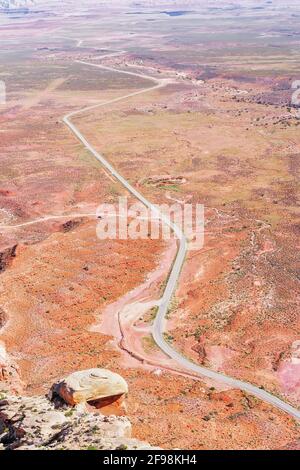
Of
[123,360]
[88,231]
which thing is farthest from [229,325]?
[88,231]

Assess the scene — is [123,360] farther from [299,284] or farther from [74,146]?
[74,146]

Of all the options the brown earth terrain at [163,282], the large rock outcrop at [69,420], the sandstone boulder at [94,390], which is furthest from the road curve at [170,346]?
the large rock outcrop at [69,420]

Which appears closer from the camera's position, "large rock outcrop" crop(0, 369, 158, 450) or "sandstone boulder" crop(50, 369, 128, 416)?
"large rock outcrop" crop(0, 369, 158, 450)

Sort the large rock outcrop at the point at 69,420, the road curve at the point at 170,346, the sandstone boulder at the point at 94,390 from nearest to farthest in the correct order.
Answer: the large rock outcrop at the point at 69,420
the sandstone boulder at the point at 94,390
the road curve at the point at 170,346

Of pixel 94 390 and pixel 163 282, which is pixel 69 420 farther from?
pixel 163 282

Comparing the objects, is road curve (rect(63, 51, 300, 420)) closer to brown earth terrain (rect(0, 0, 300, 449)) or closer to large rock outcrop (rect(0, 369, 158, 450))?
brown earth terrain (rect(0, 0, 300, 449))

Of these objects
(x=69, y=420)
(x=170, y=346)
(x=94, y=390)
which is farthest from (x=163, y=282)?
(x=69, y=420)

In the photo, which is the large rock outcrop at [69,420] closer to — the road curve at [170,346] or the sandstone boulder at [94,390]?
the sandstone boulder at [94,390]

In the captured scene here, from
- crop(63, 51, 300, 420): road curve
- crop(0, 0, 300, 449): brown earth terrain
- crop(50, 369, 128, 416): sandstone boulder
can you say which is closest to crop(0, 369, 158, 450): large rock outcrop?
crop(50, 369, 128, 416): sandstone boulder
